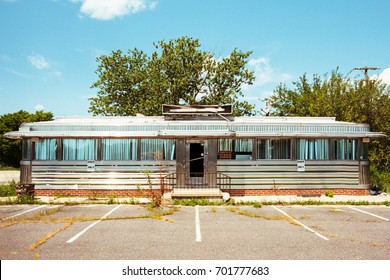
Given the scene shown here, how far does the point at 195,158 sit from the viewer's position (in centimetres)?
1423

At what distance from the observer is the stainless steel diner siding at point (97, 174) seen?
14.1 m

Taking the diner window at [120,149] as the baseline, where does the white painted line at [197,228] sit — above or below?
below

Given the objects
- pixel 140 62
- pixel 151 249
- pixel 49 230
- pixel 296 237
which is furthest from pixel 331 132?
pixel 140 62

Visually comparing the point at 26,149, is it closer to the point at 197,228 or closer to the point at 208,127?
the point at 208,127

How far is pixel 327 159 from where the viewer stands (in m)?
14.5

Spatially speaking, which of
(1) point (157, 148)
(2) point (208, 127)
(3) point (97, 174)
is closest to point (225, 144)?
(2) point (208, 127)


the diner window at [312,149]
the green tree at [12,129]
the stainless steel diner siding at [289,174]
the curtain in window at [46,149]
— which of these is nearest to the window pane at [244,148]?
the stainless steel diner siding at [289,174]

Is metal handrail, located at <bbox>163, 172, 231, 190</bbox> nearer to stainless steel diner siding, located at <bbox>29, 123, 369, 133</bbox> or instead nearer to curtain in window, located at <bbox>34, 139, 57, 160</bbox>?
stainless steel diner siding, located at <bbox>29, 123, 369, 133</bbox>

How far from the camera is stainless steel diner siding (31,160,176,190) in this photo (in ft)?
46.3

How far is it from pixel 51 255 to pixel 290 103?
3059 cm

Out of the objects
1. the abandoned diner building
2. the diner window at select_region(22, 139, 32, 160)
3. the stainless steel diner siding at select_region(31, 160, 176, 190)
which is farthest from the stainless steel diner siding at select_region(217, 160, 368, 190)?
the diner window at select_region(22, 139, 32, 160)

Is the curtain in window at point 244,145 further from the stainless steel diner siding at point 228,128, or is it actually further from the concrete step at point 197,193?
the concrete step at point 197,193

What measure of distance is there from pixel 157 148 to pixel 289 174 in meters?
5.75

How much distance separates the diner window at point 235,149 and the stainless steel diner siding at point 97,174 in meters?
2.17
